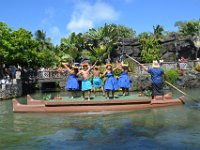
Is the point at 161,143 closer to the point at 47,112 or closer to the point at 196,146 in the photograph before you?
the point at 196,146

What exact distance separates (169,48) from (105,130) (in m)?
30.4

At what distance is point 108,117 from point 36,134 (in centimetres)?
295

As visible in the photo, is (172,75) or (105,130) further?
(172,75)

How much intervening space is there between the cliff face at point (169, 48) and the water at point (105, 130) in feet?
85.4

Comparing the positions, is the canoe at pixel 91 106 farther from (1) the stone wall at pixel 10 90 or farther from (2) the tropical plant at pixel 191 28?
(2) the tropical plant at pixel 191 28

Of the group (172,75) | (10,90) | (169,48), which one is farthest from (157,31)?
(10,90)

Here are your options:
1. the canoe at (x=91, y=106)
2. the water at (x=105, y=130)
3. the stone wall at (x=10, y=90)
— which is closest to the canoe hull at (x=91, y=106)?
the canoe at (x=91, y=106)

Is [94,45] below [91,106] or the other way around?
the other way around

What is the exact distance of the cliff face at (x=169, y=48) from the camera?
38531 mm

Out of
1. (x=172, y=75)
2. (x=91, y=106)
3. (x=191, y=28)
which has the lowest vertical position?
(x=91, y=106)

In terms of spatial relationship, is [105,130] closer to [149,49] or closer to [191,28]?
[149,49]

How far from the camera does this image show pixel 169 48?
1532 inches

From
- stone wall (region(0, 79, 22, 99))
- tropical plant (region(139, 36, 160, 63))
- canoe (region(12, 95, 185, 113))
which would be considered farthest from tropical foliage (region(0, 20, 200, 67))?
canoe (region(12, 95, 185, 113))

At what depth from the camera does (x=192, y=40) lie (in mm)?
39062
